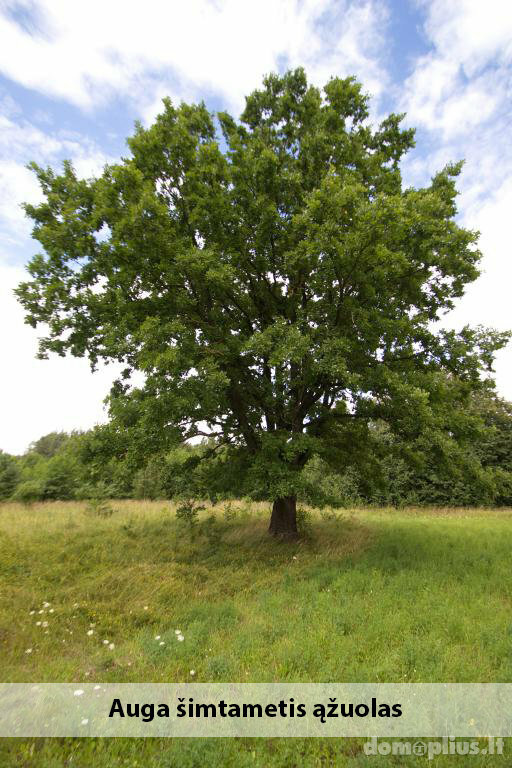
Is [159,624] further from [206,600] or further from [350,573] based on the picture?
[350,573]

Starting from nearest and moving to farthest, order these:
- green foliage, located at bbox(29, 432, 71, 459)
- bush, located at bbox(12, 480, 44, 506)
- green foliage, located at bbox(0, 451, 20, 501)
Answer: bush, located at bbox(12, 480, 44, 506), green foliage, located at bbox(0, 451, 20, 501), green foliage, located at bbox(29, 432, 71, 459)

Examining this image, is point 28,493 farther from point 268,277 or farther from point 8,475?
point 268,277

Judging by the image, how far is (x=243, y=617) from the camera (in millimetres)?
7242

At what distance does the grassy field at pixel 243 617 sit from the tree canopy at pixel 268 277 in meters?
2.78

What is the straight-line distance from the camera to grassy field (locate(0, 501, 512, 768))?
3984mm

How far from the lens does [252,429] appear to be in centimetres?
1180

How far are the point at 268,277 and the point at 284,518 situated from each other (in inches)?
336

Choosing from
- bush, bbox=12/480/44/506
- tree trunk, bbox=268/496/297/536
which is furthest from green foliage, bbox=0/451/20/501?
tree trunk, bbox=268/496/297/536

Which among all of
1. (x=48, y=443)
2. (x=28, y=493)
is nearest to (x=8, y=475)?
(x=28, y=493)

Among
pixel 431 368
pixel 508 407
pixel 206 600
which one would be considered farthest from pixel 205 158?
pixel 508 407

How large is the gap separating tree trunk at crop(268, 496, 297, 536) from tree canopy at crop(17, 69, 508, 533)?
7.62 feet
